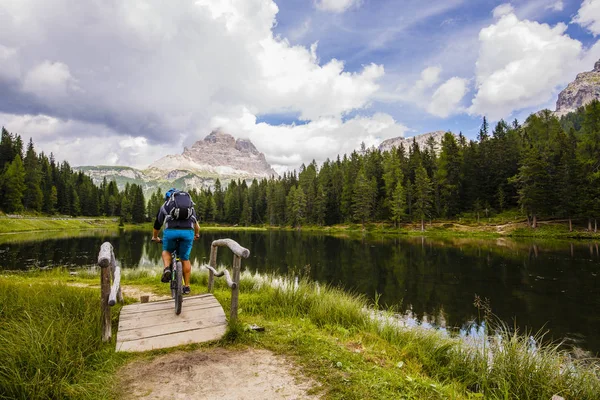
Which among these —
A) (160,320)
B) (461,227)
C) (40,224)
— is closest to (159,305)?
(160,320)

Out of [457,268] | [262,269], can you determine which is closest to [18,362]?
[262,269]

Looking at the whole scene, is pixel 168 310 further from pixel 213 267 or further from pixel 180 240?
pixel 213 267

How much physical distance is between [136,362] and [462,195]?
79850mm

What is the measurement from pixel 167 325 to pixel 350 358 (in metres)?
3.79

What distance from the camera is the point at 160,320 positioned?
651 centimetres

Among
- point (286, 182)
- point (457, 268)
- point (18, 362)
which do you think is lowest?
point (457, 268)

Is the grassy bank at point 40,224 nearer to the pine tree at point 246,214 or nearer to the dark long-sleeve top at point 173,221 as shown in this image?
the pine tree at point 246,214

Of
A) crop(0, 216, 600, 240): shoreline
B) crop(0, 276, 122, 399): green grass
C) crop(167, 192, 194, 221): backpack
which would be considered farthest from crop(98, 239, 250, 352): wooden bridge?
crop(0, 216, 600, 240): shoreline

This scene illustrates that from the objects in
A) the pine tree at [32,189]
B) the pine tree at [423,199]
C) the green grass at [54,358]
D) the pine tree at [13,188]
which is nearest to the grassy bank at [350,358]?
the green grass at [54,358]

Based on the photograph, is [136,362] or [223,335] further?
[223,335]

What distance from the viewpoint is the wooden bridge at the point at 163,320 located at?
5488mm

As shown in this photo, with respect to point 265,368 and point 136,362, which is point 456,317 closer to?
point 265,368

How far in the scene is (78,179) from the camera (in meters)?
123

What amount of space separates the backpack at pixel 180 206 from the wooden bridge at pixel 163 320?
51.5 inches
